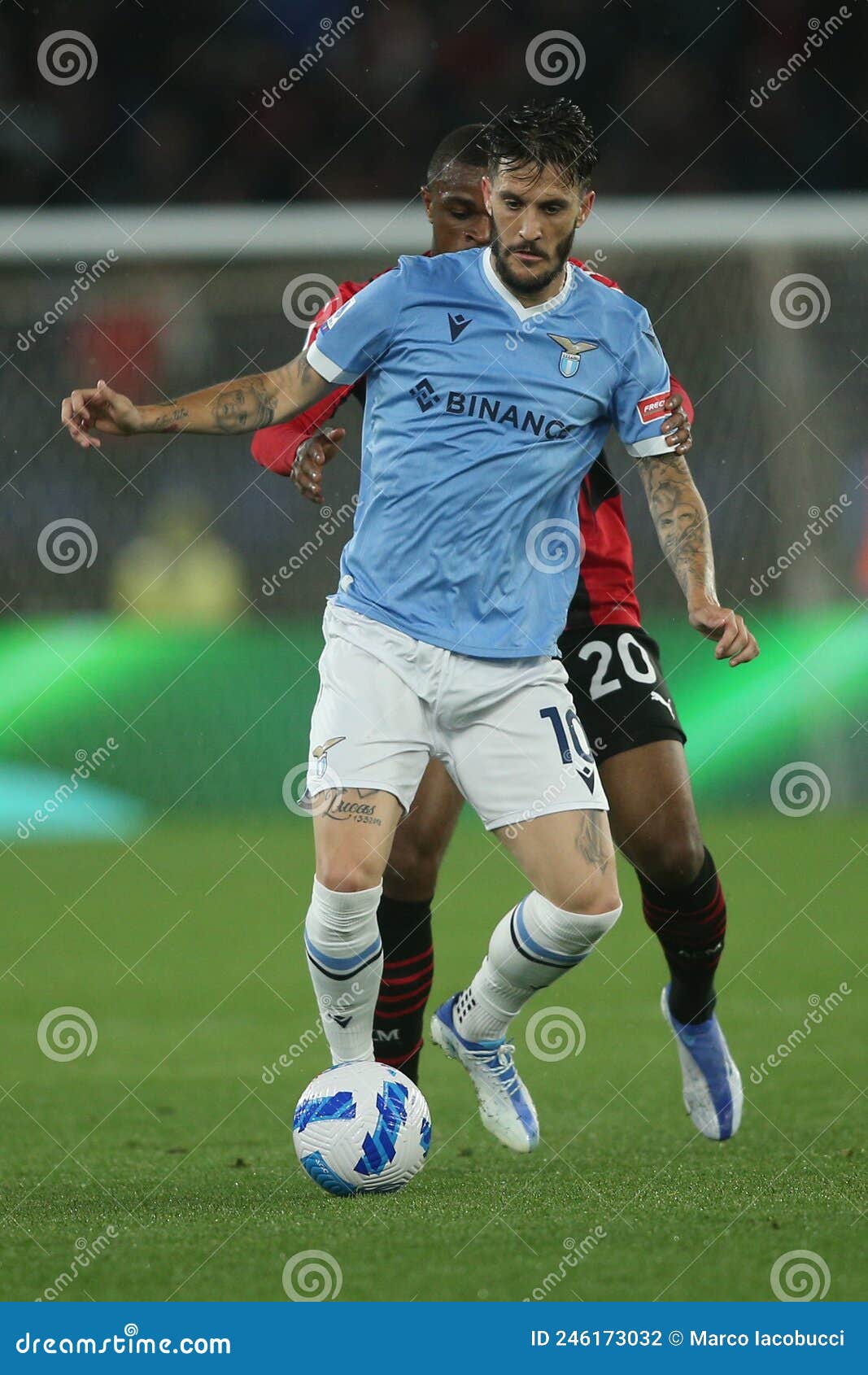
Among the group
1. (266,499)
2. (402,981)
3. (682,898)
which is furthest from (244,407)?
(266,499)

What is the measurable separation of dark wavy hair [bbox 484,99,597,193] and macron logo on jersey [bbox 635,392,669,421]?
46 centimetres

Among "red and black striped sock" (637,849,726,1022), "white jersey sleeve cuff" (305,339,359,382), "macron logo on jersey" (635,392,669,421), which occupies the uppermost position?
"macron logo on jersey" (635,392,669,421)

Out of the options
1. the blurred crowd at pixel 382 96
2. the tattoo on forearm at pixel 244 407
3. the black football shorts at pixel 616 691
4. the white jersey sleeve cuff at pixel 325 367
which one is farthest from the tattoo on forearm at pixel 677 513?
the blurred crowd at pixel 382 96

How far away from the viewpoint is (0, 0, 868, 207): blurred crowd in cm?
1112

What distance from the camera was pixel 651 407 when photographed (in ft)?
12.5

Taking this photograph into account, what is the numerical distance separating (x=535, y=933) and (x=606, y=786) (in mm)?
704

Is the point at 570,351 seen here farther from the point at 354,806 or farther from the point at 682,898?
the point at 682,898

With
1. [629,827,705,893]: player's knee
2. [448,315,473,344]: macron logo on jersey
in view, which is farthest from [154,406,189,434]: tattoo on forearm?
[629,827,705,893]: player's knee

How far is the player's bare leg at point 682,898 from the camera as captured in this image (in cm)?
427

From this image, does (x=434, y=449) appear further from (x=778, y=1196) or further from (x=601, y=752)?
(x=778, y=1196)

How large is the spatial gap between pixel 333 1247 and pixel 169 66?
405 inches

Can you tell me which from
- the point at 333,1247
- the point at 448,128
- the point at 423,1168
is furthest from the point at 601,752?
the point at 448,128

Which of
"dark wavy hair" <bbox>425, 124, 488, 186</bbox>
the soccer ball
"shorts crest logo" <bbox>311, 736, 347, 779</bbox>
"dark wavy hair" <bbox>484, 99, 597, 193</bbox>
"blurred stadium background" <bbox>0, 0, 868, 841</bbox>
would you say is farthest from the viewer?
"blurred stadium background" <bbox>0, 0, 868, 841</bbox>

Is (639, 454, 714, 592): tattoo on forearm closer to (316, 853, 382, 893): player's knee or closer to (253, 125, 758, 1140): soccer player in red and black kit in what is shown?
(253, 125, 758, 1140): soccer player in red and black kit
